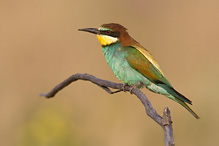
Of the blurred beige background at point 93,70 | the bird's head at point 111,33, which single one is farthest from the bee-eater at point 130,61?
the blurred beige background at point 93,70

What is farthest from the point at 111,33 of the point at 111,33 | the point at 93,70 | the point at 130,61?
the point at 93,70

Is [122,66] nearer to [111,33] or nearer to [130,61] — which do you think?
[130,61]

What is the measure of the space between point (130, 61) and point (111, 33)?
0.64 ft

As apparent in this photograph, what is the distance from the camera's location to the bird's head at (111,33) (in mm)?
2123

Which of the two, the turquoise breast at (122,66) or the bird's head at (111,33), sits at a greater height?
the bird's head at (111,33)

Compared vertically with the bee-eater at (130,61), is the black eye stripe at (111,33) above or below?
above

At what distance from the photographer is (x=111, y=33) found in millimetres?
2166

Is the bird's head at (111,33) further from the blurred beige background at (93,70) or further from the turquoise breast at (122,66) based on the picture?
the blurred beige background at (93,70)

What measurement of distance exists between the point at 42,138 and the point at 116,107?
78 centimetres

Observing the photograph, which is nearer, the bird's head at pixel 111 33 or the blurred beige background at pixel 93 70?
the bird's head at pixel 111 33

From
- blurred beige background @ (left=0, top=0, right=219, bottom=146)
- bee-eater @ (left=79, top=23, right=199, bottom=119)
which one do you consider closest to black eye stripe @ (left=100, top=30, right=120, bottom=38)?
bee-eater @ (left=79, top=23, right=199, bottom=119)

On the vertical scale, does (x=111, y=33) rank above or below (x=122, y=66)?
above

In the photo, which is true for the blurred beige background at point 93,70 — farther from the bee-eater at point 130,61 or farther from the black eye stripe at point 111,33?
the black eye stripe at point 111,33

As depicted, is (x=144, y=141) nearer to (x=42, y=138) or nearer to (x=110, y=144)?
(x=110, y=144)
